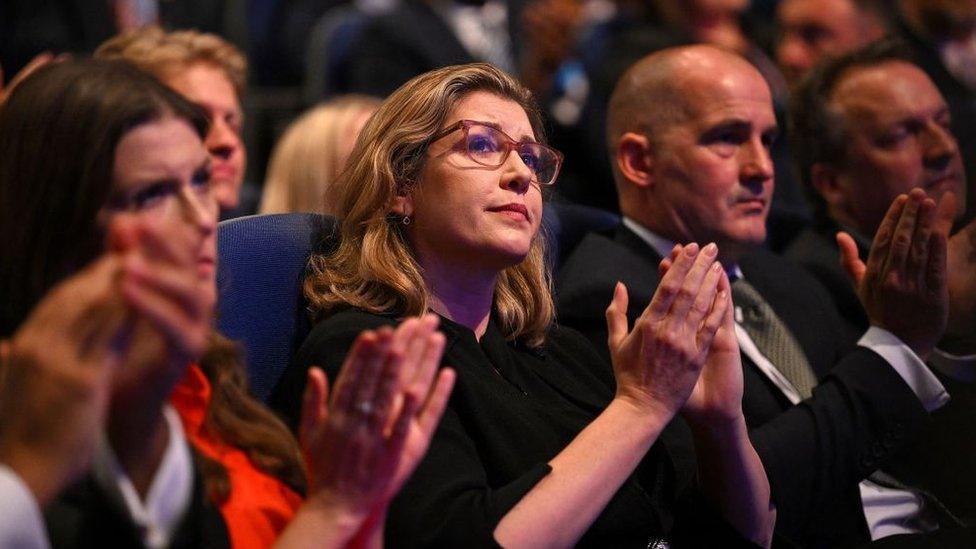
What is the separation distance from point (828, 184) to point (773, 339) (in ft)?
2.31

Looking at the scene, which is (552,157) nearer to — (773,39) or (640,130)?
(640,130)

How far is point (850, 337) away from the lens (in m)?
2.77

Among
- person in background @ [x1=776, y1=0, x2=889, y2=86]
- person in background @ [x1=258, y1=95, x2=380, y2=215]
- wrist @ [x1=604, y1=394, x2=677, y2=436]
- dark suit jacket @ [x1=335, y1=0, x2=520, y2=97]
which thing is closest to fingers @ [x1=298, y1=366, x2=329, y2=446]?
wrist @ [x1=604, y1=394, x2=677, y2=436]

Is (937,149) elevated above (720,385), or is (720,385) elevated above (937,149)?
(937,149)

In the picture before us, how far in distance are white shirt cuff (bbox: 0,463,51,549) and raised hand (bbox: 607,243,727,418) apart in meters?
0.88

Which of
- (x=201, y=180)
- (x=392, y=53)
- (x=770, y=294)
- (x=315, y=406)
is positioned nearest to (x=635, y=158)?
(x=770, y=294)

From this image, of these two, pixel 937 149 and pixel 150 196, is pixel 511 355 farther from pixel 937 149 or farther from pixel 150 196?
pixel 937 149

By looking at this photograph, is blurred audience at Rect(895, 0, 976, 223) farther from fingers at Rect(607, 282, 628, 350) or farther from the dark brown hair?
the dark brown hair

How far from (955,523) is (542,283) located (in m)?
0.91

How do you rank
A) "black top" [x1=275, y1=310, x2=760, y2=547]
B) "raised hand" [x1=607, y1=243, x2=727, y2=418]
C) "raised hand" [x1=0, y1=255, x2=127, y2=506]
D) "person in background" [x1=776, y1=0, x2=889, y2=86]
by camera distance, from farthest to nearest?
"person in background" [x1=776, y1=0, x2=889, y2=86]
"raised hand" [x1=607, y1=243, x2=727, y2=418]
"black top" [x1=275, y1=310, x2=760, y2=547]
"raised hand" [x1=0, y1=255, x2=127, y2=506]

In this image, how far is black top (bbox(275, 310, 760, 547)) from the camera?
1693 millimetres

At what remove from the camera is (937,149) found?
115 inches

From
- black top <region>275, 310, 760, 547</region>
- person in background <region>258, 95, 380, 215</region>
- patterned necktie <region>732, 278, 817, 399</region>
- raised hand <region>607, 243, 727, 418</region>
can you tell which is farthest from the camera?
person in background <region>258, 95, 380, 215</region>

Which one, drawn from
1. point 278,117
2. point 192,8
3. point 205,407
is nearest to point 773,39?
point 278,117
